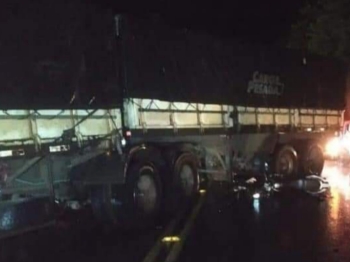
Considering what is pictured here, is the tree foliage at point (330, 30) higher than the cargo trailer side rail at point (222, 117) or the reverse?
higher

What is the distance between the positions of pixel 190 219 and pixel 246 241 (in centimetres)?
236

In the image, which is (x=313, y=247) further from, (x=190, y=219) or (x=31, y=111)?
(x=31, y=111)

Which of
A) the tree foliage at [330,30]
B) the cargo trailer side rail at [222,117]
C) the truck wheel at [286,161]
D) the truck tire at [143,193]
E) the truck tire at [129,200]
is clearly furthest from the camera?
the tree foliage at [330,30]

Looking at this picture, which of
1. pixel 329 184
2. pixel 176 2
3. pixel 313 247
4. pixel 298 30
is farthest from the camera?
pixel 298 30

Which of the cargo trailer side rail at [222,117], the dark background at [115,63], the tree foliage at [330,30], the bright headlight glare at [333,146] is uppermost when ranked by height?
the tree foliage at [330,30]

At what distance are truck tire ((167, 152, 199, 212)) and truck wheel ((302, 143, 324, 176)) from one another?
17.1ft

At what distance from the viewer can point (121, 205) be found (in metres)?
11.2

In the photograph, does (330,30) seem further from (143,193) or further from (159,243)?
(159,243)

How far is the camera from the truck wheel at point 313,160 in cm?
1845

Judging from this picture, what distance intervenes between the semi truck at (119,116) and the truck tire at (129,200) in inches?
0.6

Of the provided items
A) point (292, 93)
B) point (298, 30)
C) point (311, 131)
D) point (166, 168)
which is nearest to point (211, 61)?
point (166, 168)

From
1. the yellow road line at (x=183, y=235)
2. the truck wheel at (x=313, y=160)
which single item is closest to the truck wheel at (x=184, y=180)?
the yellow road line at (x=183, y=235)

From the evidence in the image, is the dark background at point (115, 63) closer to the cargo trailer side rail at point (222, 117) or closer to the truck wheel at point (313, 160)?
the cargo trailer side rail at point (222, 117)

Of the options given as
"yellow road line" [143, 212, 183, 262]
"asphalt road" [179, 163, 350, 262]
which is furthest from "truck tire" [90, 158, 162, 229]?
"asphalt road" [179, 163, 350, 262]
